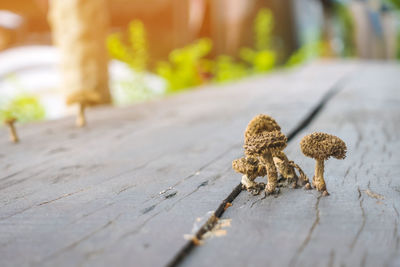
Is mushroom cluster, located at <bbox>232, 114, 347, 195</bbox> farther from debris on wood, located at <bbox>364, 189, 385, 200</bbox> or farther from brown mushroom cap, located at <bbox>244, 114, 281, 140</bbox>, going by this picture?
debris on wood, located at <bbox>364, 189, 385, 200</bbox>

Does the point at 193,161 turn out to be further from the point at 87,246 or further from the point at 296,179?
the point at 87,246

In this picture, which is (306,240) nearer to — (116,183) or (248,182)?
(248,182)

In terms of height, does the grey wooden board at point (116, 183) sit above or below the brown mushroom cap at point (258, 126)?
below

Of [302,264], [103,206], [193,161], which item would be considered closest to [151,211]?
[103,206]

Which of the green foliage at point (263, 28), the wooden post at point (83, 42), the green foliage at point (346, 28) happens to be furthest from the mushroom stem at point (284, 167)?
the green foliage at point (346, 28)

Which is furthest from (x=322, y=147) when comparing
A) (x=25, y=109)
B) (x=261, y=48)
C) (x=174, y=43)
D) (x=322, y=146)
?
(x=174, y=43)

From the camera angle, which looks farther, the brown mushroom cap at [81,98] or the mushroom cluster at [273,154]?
the brown mushroom cap at [81,98]

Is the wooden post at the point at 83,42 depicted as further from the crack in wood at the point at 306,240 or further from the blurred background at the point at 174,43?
the crack in wood at the point at 306,240
